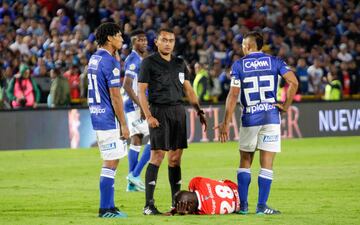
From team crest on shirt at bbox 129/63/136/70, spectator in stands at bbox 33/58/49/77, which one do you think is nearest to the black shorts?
team crest on shirt at bbox 129/63/136/70

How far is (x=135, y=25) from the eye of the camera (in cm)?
3180

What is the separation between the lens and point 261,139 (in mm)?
12617

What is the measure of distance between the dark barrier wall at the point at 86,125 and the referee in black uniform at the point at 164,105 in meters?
14.5

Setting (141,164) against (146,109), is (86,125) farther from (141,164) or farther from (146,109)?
(146,109)

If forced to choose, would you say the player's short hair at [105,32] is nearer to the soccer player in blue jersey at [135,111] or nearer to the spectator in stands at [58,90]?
the soccer player in blue jersey at [135,111]

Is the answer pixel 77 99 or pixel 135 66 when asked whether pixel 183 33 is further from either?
pixel 135 66

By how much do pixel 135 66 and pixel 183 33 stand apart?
17559 mm

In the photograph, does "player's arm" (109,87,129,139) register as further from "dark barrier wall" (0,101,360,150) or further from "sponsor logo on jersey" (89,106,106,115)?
"dark barrier wall" (0,101,360,150)

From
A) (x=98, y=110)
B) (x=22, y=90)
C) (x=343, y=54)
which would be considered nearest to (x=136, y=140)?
(x=98, y=110)

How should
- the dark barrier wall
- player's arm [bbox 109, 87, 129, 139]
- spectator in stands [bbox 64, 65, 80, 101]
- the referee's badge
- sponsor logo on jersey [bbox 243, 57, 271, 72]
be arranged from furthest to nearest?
spectator in stands [bbox 64, 65, 80, 101], the dark barrier wall, the referee's badge, sponsor logo on jersey [bbox 243, 57, 271, 72], player's arm [bbox 109, 87, 129, 139]

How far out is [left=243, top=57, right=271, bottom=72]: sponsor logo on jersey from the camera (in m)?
12.6

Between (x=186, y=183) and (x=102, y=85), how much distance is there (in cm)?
529

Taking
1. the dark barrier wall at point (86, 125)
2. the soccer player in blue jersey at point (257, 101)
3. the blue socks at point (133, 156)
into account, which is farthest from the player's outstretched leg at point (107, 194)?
the dark barrier wall at point (86, 125)

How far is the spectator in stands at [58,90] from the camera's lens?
1092 inches
